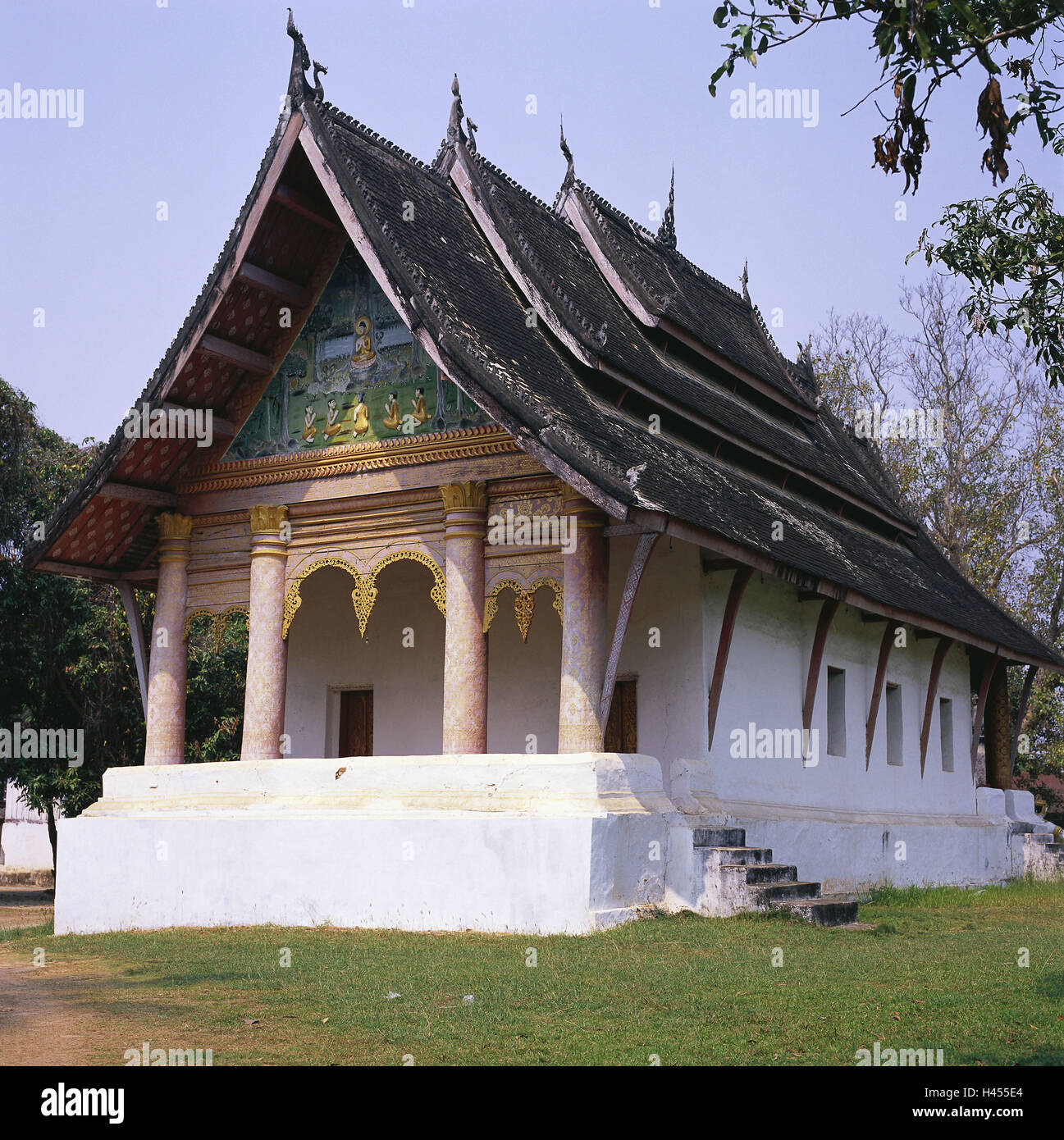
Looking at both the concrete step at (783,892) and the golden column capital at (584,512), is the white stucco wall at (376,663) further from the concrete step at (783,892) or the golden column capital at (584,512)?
the concrete step at (783,892)

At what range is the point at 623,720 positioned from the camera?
1506 cm

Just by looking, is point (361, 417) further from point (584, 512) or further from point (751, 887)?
point (751, 887)

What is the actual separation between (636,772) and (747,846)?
2.25m

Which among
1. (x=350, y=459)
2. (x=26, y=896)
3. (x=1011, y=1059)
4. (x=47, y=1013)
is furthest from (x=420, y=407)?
(x=26, y=896)

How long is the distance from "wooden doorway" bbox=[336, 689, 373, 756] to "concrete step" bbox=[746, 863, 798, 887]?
245 inches

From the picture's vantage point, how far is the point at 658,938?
10961mm

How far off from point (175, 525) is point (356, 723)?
3.74 metres

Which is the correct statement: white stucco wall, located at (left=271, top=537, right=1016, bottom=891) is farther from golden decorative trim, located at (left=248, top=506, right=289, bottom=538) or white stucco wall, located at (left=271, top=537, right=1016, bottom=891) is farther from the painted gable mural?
golden decorative trim, located at (left=248, top=506, right=289, bottom=538)

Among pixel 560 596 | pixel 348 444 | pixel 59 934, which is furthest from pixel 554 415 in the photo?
pixel 59 934

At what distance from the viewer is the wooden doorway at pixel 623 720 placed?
1497 centimetres

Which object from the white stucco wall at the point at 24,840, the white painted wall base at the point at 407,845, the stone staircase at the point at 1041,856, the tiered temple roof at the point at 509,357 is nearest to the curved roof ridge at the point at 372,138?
the tiered temple roof at the point at 509,357

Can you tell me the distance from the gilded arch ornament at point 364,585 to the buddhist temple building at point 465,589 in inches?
1.6

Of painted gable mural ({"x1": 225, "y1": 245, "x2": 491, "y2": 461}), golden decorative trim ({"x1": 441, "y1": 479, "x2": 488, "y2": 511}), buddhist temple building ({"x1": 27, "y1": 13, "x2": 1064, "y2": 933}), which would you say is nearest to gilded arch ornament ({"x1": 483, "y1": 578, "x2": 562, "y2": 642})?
buddhist temple building ({"x1": 27, "y1": 13, "x2": 1064, "y2": 933})
